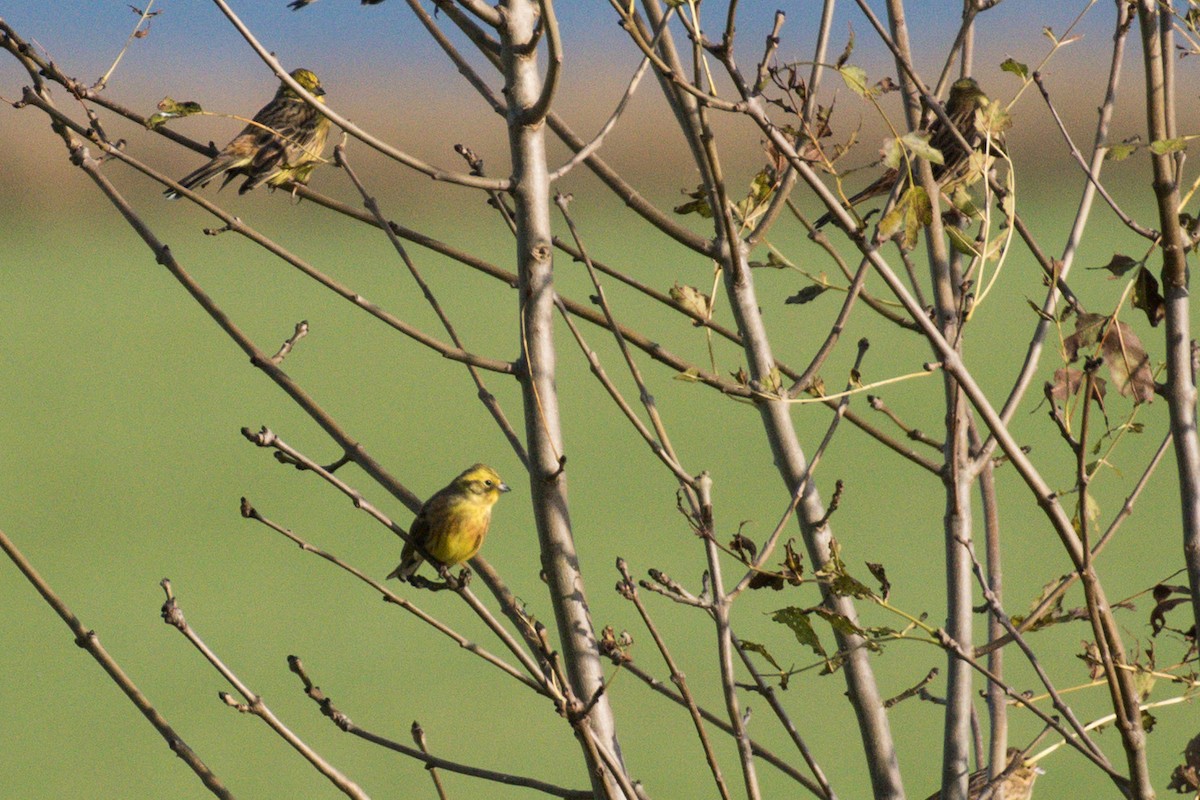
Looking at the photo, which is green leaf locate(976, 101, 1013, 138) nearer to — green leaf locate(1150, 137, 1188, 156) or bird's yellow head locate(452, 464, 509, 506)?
green leaf locate(1150, 137, 1188, 156)

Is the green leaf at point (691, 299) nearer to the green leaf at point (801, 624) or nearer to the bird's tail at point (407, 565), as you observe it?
the green leaf at point (801, 624)

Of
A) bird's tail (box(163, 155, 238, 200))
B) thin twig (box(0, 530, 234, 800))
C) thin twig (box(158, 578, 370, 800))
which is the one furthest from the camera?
bird's tail (box(163, 155, 238, 200))

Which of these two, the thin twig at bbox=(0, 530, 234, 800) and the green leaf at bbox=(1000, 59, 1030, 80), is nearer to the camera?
the green leaf at bbox=(1000, 59, 1030, 80)

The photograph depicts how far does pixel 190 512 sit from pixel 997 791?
63.7 feet

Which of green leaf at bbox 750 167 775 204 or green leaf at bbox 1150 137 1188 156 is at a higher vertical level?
green leaf at bbox 750 167 775 204

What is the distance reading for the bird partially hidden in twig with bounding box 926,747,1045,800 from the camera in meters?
1.89

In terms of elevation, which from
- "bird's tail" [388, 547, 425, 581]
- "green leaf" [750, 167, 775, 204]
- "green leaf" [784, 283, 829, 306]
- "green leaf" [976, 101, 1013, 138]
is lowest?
"bird's tail" [388, 547, 425, 581]

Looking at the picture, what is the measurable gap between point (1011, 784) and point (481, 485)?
6.59ft

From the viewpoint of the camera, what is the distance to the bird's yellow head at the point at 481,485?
3.70 meters

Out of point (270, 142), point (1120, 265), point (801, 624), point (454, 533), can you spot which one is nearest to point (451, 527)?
point (454, 533)

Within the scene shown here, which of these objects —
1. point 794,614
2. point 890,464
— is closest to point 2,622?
point 890,464

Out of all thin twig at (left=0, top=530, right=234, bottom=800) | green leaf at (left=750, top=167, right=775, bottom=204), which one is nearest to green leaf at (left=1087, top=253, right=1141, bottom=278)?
green leaf at (left=750, top=167, right=775, bottom=204)

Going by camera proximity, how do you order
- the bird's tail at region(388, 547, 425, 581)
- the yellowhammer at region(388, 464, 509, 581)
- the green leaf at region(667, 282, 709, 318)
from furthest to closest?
the bird's tail at region(388, 547, 425, 581) → the yellowhammer at region(388, 464, 509, 581) → the green leaf at region(667, 282, 709, 318)

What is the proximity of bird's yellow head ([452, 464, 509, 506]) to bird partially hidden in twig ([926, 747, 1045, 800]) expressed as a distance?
1.76m
